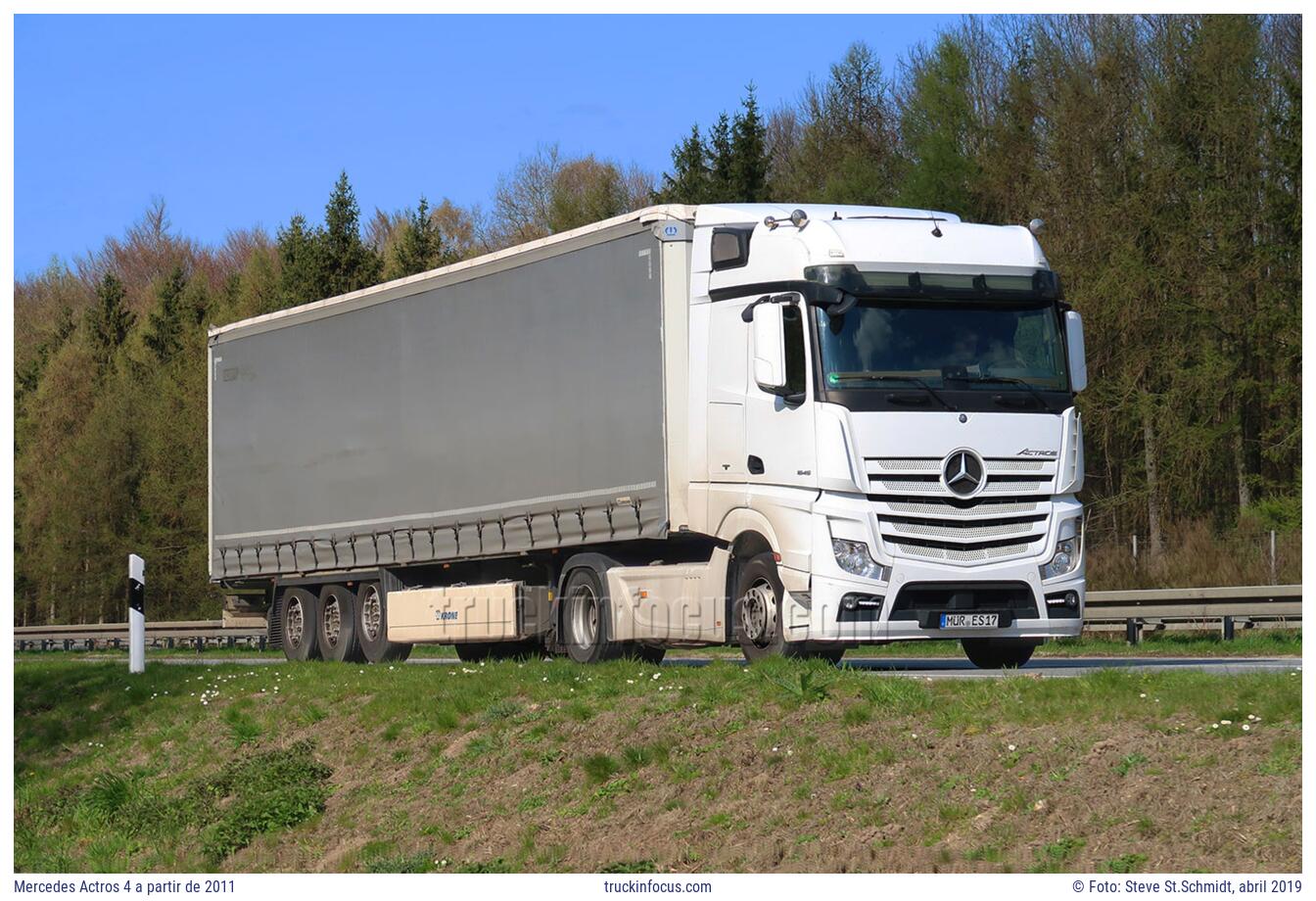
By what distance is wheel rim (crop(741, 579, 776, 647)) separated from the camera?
14561 mm

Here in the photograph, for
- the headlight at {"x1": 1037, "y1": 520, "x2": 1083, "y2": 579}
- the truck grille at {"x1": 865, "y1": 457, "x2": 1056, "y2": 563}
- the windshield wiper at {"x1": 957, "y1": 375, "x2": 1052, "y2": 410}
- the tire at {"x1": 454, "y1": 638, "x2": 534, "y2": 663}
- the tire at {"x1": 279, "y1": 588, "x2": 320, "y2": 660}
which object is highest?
the windshield wiper at {"x1": 957, "y1": 375, "x2": 1052, "y2": 410}

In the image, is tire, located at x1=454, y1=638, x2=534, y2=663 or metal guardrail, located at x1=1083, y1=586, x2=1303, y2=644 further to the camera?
metal guardrail, located at x1=1083, y1=586, x2=1303, y2=644

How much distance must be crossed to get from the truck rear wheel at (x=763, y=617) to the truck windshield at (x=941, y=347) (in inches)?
66.9

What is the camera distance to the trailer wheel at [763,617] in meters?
14.4

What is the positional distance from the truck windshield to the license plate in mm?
1816

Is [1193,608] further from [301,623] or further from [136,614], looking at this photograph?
[136,614]

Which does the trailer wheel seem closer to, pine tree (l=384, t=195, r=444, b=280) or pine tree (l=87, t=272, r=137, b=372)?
pine tree (l=384, t=195, r=444, b=280)

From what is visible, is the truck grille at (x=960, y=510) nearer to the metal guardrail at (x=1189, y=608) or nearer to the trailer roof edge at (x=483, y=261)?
the trailer roof edge at (x=483, y=261)

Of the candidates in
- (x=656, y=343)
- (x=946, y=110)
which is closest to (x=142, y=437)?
(x=946, y=110)

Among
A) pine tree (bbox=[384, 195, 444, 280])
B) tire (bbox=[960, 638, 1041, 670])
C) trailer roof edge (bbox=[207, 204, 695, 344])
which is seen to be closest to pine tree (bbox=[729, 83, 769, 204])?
pine tree (bbox=[384, 195, 444, 280])

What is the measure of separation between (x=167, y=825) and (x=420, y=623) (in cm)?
764

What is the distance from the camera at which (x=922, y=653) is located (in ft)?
73.7

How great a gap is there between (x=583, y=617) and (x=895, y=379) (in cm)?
463
